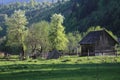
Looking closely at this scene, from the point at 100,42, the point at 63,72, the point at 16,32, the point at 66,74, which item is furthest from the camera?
the point at 16,32

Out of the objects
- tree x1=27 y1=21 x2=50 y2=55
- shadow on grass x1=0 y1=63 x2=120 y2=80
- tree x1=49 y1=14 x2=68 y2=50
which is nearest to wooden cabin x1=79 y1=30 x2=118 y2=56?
tree x1=49 y1=14 x2=68 y2=50

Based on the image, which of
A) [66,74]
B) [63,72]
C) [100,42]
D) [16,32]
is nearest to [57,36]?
[16,32]

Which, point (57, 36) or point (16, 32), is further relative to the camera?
point (57, 36)

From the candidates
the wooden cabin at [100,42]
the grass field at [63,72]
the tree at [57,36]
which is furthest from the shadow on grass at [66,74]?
the tree at [57,36]

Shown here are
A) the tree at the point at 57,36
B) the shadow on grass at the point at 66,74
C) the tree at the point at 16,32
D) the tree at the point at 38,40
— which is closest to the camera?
the shadow on grass at the point at 66,74

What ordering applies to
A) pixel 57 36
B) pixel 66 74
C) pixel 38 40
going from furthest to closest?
pixel 38 40
pixel 57 36
pixel 66 74

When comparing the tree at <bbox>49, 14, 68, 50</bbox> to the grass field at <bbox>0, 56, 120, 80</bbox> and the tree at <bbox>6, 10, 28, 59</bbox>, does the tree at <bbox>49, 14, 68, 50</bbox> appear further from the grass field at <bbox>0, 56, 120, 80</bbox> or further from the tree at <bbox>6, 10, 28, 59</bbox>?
the grass field at <bbox>0, 56, 120, 80</bbox>

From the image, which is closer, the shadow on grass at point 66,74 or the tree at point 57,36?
the shadow on grass at point 66,74

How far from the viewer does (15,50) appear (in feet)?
566

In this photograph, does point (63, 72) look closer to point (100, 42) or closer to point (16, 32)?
point (100, 42)

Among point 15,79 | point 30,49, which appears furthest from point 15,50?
point 15,79

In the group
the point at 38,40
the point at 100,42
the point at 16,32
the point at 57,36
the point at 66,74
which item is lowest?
the point at 66,74

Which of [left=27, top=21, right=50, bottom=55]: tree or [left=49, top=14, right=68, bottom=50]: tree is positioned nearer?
[left=49, top=14, right=68, bottom=50]: tree

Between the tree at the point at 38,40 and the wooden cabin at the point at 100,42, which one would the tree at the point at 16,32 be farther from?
the wooden cabin at the point at 100,42
